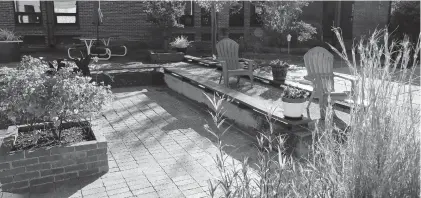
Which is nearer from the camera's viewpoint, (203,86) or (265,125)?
(265,125)

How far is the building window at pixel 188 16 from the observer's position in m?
15.8

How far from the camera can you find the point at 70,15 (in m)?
14.2

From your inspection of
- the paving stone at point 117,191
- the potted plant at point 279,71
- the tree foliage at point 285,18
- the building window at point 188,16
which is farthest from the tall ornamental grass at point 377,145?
the building window at point 188,16

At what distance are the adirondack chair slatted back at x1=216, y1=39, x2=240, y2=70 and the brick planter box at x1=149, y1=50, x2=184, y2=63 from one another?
4.36m

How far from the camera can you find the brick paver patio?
345 centimetres

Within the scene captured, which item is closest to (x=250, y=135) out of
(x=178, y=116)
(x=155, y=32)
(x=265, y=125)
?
(x=265, y=125)

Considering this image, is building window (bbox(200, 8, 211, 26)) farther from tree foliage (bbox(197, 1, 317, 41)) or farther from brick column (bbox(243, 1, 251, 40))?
brick column (bbox(243, 1, 251, 40))

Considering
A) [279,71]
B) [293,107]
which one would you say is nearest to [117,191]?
[293,107]

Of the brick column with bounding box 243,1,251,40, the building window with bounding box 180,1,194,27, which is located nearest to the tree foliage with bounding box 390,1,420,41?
the brick column with bounding box 243,1,251,40

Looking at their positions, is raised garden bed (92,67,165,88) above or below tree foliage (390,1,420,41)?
below

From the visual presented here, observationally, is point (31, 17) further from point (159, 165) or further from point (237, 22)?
point (159, 165)

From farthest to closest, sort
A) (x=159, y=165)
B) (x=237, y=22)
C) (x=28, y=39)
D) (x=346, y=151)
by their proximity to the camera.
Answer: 1. (x=237, y=22)
2. (x=28, y=39)
3. (x=159, y=165)
4. (x=346, y=151)

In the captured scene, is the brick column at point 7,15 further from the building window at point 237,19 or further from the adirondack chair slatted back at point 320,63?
the adirondack chair slatted back at point 320,63

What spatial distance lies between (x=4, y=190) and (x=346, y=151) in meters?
2.99
